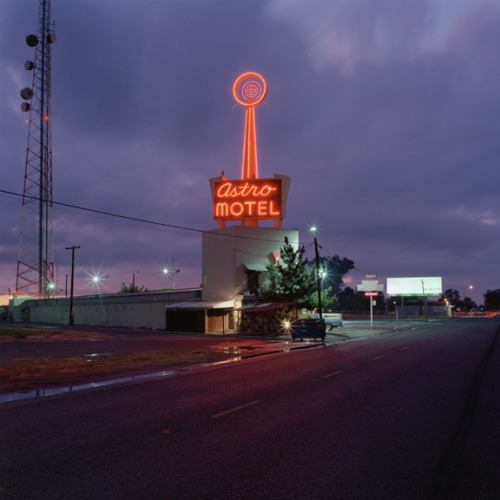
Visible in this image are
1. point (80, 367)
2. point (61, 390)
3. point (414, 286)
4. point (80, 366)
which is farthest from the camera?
point (414, 286)

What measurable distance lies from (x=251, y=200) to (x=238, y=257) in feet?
23.6

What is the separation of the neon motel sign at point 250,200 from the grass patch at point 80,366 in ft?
83.9

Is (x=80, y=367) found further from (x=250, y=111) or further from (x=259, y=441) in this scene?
(x=250, y=111)

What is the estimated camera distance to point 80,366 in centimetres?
1592

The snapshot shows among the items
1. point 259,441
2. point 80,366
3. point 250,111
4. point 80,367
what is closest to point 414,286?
point 250,111

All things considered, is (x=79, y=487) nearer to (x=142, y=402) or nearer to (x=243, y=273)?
(x=142, y=402)

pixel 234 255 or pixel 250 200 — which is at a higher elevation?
pixel 250 200

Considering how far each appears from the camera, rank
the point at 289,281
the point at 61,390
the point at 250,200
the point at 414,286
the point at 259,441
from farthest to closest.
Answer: the point at 414,286 → the point at 250,200 → the point at 289,281 → the point at 61,390 → the point at 259,441

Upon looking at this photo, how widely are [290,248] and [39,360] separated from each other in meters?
27.2

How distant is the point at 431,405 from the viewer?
8.66 m

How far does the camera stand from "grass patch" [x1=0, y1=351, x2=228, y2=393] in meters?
12.6

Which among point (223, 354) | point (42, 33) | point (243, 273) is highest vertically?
point (42, 33)

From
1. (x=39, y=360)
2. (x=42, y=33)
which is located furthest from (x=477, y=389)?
(x=42, y=33)

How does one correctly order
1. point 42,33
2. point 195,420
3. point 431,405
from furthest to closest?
point 42,33 → point 431,405 → point 195,420
